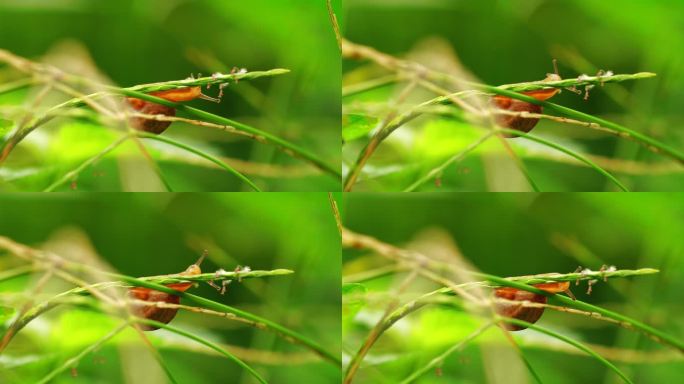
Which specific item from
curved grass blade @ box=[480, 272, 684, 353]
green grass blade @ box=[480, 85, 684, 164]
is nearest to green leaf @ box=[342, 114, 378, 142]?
green grass blade @ box=[480, 85, 684, 164]

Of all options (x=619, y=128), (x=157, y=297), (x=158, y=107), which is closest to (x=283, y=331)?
(x=157, y=297)

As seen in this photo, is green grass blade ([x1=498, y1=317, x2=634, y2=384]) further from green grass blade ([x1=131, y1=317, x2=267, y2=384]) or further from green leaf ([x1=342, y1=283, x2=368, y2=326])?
green grass blade ([x1=131, y1=317, x2=267, y2=384])

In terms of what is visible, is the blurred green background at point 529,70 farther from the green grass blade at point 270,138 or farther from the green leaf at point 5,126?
the green leaf at point 5,126

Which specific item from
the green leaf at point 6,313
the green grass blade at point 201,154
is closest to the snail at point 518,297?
the green grass blade at point 201,154

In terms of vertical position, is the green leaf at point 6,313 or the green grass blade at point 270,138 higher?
the green grass blade at point 270,138

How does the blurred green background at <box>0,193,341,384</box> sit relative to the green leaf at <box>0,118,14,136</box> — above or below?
below

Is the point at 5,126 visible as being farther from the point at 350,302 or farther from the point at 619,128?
the point at 619,128
